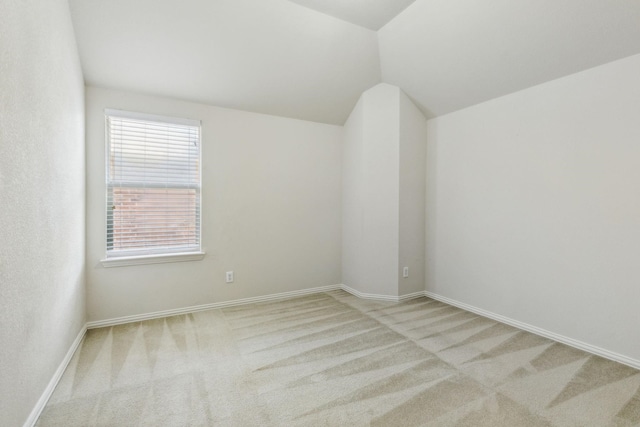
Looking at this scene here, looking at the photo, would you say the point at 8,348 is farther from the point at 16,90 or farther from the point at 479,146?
the point at 479,146

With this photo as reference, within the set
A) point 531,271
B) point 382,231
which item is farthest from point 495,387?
point 382,231

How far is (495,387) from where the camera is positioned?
1872 mm

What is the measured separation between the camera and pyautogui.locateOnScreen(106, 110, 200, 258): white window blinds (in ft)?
9.27

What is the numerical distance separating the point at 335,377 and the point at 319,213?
2.20 meters

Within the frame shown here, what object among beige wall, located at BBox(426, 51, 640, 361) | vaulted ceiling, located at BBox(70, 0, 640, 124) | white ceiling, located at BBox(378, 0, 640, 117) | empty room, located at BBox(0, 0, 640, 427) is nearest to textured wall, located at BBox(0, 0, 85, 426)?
empty room, located at BBox(0, 0, 640, 427)

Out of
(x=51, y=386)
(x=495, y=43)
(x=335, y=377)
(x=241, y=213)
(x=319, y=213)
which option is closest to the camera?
(x=51, y=386)

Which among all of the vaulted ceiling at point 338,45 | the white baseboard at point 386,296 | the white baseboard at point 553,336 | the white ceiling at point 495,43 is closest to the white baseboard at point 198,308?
the white baseboard at point 386,296

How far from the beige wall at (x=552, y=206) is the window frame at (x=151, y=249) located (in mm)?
2794

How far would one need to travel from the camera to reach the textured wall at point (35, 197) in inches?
49.9

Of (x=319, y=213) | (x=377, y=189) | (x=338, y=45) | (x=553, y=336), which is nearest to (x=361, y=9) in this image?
(x=338, y=45)

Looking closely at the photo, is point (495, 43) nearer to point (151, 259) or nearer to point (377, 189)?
point (377, 189)

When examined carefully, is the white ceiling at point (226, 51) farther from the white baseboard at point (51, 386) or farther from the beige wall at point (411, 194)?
the white baseboard at point (51, 386)

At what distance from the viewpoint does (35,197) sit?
1560mm

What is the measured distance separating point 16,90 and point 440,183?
11.8 feet
